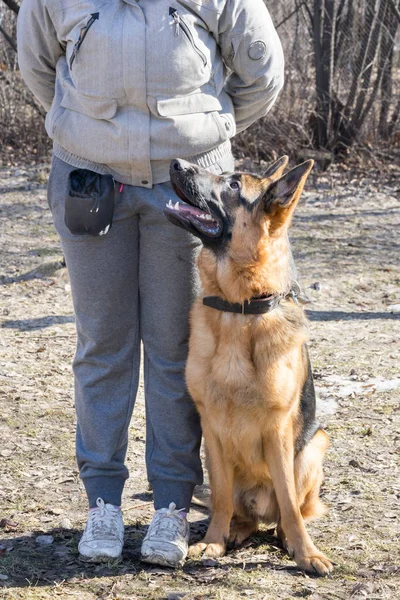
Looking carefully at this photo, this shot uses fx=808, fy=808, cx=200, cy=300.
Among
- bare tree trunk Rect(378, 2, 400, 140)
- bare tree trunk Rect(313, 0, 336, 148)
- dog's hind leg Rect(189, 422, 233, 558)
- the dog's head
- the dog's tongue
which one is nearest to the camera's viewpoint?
the dog's tongue

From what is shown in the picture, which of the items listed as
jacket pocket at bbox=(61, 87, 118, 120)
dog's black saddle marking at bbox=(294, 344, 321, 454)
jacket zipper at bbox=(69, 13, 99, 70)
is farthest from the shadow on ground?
jacket zipper at bbox=(69, 13, 99, 70)

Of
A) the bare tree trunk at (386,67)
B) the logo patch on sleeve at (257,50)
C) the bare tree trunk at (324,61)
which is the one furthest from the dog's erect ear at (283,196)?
the bare tree trunk at (386,67)

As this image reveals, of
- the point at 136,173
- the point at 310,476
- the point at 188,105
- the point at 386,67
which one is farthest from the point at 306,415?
the point at 386,67

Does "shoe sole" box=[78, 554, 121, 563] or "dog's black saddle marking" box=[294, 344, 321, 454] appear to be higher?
"dog's black saddle marking" box=[294, 344, 321, 454]

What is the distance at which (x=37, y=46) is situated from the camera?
3143 mm

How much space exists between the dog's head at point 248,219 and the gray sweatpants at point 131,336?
0.40ft

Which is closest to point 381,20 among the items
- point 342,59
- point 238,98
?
point 342,59

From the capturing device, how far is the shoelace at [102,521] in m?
3.26

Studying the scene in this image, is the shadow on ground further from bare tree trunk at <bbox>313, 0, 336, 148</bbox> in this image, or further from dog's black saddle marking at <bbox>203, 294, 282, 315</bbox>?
bare tree trunk at <bbox>313, 0, 336, 148</bbox>

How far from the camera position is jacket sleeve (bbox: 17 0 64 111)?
3.07 m

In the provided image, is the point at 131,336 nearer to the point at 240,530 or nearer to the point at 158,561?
the point at 158,561

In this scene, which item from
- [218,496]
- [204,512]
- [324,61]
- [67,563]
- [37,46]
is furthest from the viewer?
[324,61]

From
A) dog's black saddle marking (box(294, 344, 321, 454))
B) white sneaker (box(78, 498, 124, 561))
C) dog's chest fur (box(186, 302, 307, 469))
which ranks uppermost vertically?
dog's chest fur (box(186, 302, 307, 469))

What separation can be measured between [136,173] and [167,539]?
145 cm
